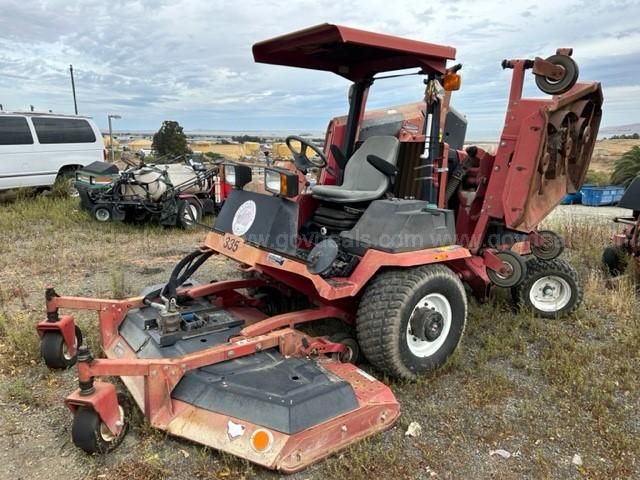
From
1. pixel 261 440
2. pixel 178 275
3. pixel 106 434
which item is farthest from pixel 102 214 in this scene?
pixel 261 440

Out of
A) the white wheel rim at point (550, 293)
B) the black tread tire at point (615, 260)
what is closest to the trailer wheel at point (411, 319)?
the white wheel rim at point (550, 293)

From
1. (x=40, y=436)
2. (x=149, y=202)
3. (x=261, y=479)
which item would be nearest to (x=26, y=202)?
(x=149, y=202)

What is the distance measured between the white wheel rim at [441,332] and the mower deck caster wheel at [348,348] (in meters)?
0.37

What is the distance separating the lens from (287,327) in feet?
11.3

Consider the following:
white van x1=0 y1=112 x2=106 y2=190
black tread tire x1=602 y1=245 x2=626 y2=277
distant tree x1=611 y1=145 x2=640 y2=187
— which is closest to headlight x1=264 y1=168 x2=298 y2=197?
black tread tire x1=602 y1=245 x2=626 y2=277

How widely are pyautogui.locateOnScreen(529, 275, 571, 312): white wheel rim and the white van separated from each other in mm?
10322

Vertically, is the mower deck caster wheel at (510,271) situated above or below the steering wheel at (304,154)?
below

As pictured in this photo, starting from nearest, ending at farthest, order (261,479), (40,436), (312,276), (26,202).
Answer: (261,479) → (40,436) → (312,276) → (26,202)

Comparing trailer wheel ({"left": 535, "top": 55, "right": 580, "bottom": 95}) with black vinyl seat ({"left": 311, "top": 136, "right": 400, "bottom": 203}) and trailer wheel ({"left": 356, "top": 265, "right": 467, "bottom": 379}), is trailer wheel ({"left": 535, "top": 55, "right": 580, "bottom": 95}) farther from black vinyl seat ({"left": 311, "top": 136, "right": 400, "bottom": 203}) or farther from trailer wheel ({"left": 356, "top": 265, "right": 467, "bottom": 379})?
trailer wheel ({"left": 356, "top": 265, "right": 467, "bottom": 379})

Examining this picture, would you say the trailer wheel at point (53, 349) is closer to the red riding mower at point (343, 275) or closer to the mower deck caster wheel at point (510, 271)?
the red riding mower at point (343, 275)

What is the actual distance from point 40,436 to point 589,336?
4.10m

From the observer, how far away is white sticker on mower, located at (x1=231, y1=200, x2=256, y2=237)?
3862 mm

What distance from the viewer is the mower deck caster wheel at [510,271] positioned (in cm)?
411

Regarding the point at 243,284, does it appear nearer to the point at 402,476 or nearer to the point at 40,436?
the point at 40,436
